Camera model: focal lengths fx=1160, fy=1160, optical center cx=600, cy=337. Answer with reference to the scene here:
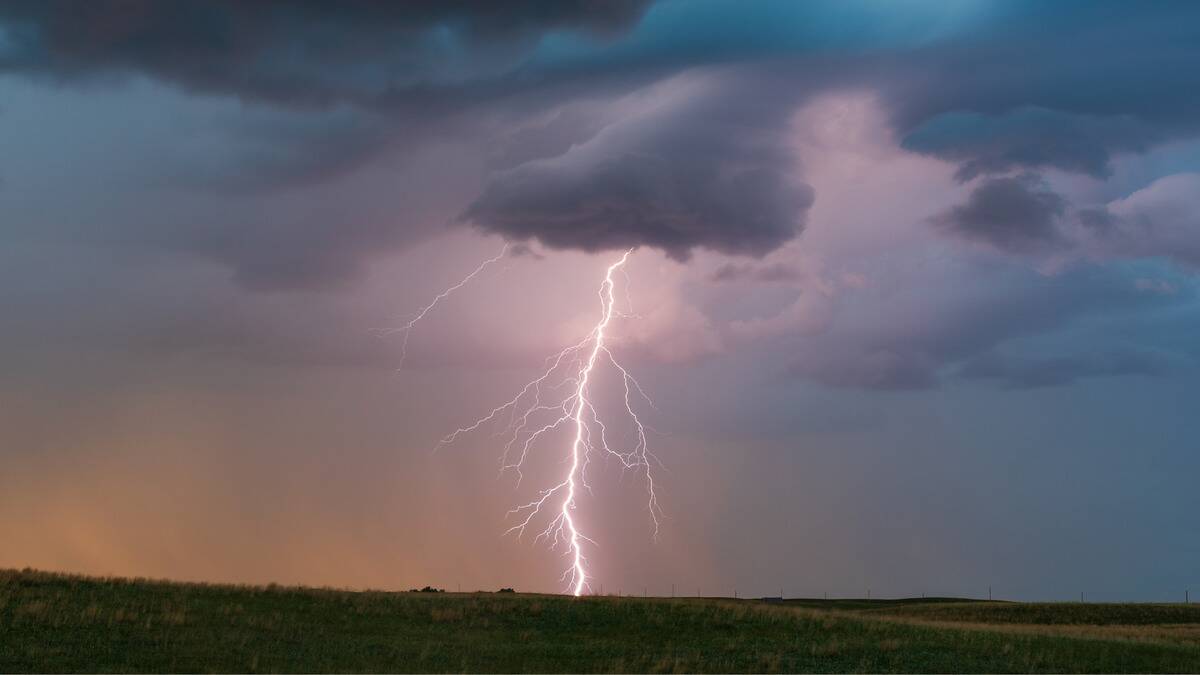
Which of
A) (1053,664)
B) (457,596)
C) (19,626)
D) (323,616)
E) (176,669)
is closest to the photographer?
(176,669)

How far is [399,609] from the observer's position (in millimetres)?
33500

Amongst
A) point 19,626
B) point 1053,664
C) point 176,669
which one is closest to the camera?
point 176,669

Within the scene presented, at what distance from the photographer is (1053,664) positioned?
29.4m

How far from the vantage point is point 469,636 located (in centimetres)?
3052

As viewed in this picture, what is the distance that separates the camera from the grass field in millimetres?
26250

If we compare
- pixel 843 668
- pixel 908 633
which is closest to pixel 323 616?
pixel 843 668

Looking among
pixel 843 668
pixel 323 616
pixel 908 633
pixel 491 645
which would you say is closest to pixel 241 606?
pixel 323 616

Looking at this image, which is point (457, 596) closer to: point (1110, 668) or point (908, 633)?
point (908, 633)

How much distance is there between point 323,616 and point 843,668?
13.9m

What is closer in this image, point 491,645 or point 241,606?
point 491,645

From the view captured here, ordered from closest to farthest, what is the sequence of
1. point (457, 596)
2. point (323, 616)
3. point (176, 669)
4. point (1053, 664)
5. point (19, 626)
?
point (176, 669) < point (19, 626) < point (1053, 664) < point (323, 616) < point (457, 596)

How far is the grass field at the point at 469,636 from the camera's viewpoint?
26250 millimetres

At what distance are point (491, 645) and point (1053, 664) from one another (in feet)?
46.7

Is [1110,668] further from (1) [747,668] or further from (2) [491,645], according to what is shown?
(2) [491,645]
